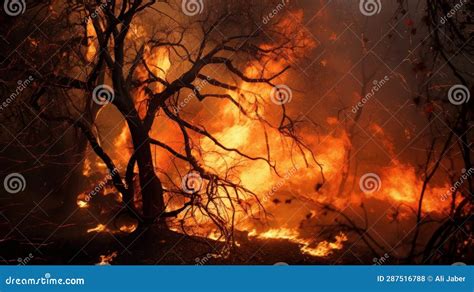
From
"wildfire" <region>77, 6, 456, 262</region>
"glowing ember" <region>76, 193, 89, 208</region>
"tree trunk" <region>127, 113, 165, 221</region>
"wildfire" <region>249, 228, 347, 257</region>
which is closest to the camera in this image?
"tree trunk" <region>127, 113, 165, 221</region>

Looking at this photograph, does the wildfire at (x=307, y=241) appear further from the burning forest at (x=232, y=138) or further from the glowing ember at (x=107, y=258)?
the glowing ember at (x=107, y=258)

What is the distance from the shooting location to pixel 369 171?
17844mm

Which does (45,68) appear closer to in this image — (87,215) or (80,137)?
(80,137)

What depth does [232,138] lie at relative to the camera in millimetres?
15070

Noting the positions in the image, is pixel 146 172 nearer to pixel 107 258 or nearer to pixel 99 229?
pixel 107 258

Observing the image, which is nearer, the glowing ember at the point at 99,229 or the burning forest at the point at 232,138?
the burning forest at the point at 232,138

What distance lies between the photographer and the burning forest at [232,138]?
343 inches

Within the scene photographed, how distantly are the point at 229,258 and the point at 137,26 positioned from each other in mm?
9911

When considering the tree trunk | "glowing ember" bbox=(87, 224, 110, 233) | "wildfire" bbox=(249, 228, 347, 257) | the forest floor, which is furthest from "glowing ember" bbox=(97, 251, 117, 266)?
"wildfire" bbox=(249, 228, 347, 257)

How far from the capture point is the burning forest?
8.72 metres

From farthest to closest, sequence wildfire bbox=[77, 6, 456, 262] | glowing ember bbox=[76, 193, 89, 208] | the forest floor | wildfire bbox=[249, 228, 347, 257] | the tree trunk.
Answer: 1. glowing ember bbox=[76, 193, 89, 208]
2. wildfire bbox=[77, 6, 456, 262]
3. wildfire bbox=[249, 228, 347, 257]
4. the tree trunk
5. the forest floor

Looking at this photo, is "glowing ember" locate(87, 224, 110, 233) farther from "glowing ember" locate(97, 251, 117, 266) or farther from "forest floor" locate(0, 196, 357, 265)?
"glowing ember" locate(97, 251, 117, 266)

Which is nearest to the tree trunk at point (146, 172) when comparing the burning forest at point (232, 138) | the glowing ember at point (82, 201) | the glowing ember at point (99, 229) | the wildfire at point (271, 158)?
the burning forest at point (232, 138)

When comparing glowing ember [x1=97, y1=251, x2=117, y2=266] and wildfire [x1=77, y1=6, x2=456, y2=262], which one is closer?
glowing ember [x1=97, y1=251, x2=117, y2=266]
